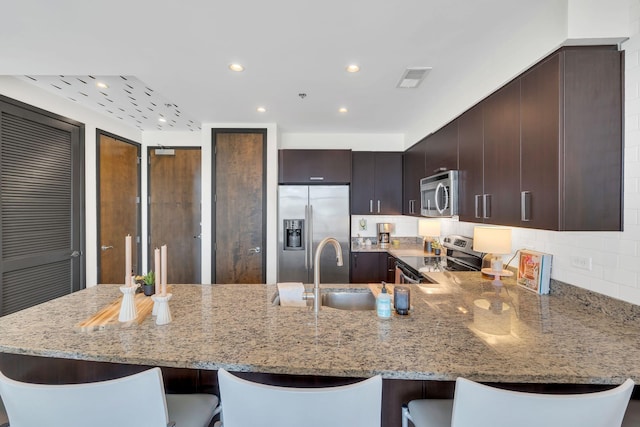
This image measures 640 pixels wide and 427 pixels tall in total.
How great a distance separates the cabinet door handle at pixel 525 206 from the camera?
5.17ft

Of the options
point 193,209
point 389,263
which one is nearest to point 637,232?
point 389,263

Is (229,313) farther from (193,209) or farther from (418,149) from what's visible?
(193,209)

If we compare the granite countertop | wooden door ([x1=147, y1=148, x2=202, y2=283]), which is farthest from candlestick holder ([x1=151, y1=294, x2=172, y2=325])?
wooden door ([x1=147, y1=148, x2=202, y2=283])

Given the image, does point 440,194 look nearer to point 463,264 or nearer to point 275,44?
point 463,264

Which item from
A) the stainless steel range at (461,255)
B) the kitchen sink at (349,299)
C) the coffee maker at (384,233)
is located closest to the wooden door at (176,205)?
the coffee maker at (384,233)

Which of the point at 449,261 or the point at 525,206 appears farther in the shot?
the point at 449,261

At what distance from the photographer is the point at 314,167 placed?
3.87 meters

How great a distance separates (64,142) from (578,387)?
4342 mm

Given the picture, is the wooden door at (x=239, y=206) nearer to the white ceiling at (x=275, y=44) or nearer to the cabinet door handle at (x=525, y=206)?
the white ceiling at (x=275, y=44)

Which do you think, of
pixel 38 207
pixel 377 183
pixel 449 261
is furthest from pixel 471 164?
pixel 38 207

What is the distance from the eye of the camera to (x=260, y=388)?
81 cm

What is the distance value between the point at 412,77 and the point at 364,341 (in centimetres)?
204

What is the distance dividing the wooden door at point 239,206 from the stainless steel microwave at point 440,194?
1.91m

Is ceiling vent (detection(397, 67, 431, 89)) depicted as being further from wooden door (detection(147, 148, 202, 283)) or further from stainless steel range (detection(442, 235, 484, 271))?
wooden door (detection(147, 148, 202, 283))
